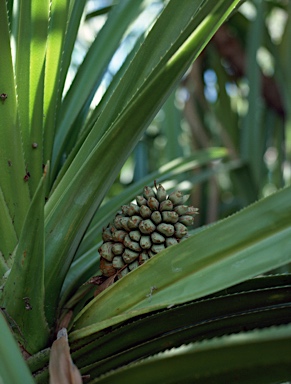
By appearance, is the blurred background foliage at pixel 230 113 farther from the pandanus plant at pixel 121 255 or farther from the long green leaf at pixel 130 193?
the pandanus plant at pixel 121 255

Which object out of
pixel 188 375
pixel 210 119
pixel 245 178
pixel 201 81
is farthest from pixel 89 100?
pixel 210 119

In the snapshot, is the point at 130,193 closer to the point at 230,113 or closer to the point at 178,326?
the point at 178,326

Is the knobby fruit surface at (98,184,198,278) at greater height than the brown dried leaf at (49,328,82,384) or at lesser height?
greater

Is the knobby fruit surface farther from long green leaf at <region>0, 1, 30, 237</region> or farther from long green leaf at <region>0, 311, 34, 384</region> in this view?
long green leaf at <region>0, 311, 34, 384</region>

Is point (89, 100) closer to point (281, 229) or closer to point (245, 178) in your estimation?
point (281, 229)

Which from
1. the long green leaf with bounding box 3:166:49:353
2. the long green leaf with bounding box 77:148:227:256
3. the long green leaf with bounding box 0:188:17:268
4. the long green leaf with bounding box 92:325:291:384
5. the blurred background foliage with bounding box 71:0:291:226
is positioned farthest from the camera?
the blurred background foliage with bounding box 71:0:291:226

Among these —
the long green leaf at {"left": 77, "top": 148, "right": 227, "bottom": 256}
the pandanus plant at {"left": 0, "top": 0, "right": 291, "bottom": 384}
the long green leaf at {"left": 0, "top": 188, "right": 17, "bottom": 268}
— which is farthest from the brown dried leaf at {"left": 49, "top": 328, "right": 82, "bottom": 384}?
the long green leaf at {"left": 77, "top": 148, "right": 227, "bottom": 256}

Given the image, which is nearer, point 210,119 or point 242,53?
point 242,53
